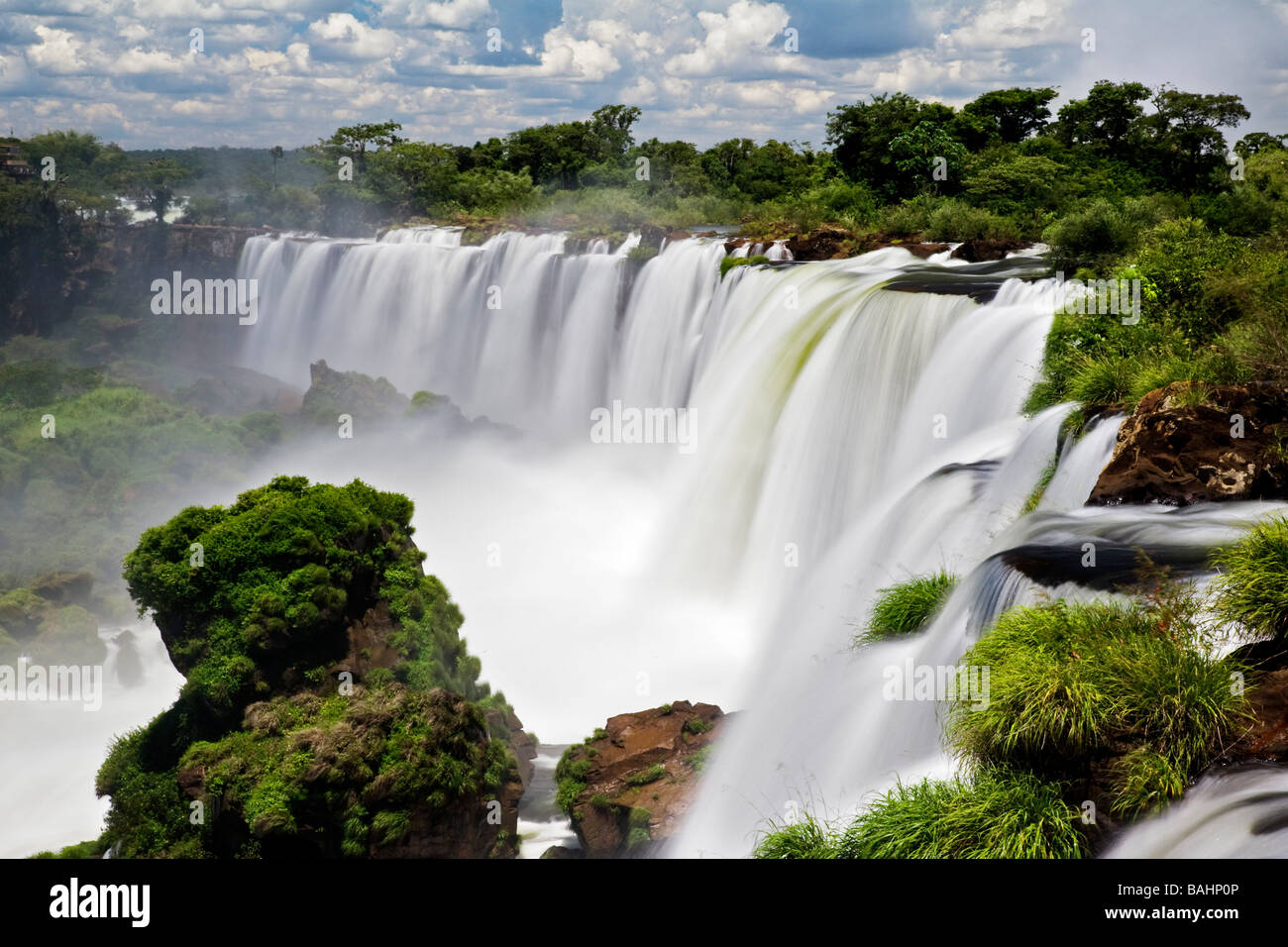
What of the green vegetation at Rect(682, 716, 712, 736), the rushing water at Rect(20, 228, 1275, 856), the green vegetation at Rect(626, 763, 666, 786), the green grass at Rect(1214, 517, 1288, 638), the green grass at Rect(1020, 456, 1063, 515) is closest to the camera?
the green grass at Rect(1214, 517, 1288, 638)

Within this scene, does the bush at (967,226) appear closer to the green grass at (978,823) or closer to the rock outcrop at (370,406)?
the rock outcrop at (370,406)

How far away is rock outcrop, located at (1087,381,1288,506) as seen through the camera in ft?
33.3

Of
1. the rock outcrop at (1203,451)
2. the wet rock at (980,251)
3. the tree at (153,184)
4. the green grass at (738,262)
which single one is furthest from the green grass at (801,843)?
the tree at (153,184)

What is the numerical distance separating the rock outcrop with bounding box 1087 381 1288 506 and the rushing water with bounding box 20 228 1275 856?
33cm

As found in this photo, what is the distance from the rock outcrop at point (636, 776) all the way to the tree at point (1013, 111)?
27071mm

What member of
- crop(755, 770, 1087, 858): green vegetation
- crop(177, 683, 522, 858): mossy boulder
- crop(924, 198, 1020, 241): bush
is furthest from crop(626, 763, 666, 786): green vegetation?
crop(924, 198, 1020, 241): bush

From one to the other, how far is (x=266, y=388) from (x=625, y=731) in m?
31.5

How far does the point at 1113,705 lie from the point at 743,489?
12.0m

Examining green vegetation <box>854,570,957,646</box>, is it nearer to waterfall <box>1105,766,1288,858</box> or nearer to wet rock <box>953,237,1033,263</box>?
waterfall <box>1105,766,1288,858</box>

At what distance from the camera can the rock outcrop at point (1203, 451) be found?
33.3ft

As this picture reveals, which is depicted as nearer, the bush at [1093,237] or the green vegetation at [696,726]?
the green vegetation at [696,726]

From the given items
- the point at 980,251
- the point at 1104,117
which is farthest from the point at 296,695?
the point at 1104,117
